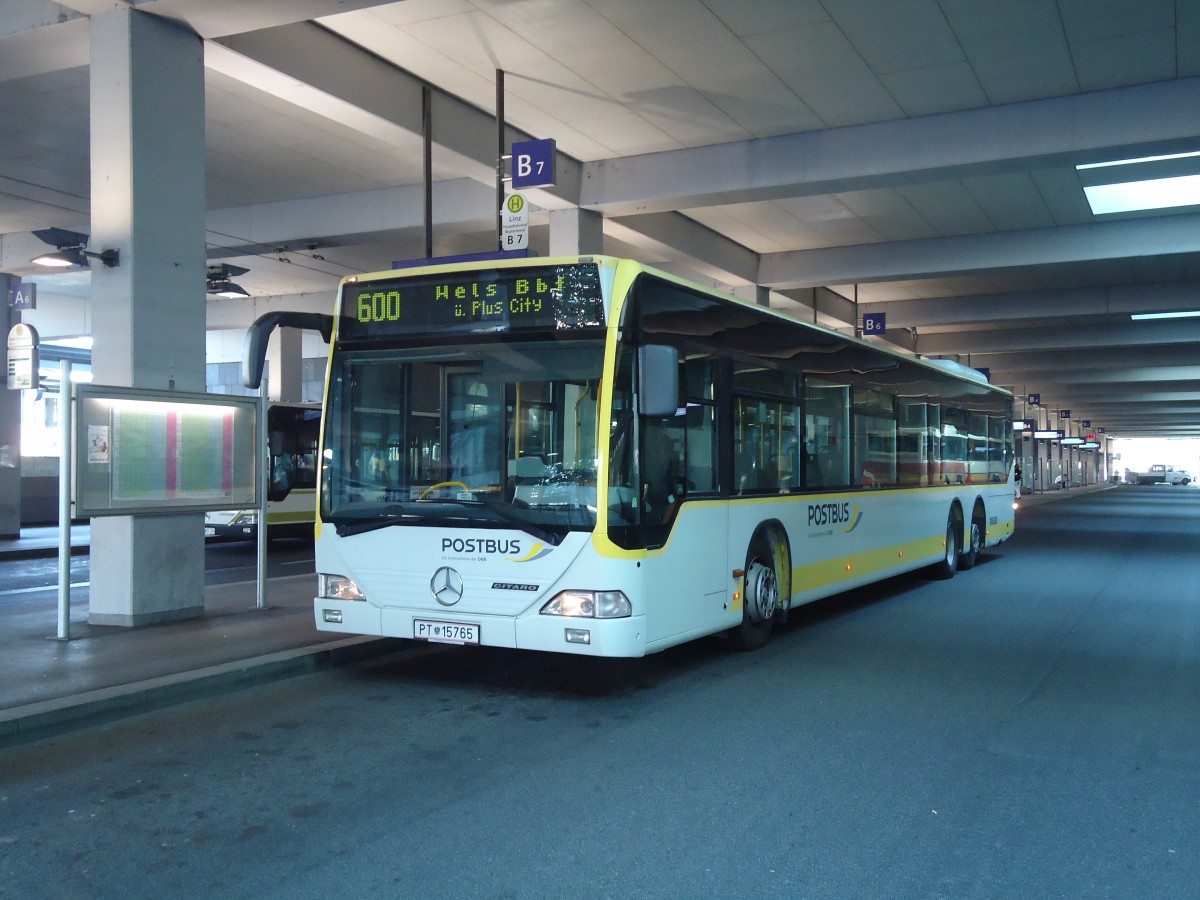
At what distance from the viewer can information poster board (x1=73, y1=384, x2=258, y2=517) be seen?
902 cm

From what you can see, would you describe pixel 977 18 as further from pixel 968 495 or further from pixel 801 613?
pixel 968 495

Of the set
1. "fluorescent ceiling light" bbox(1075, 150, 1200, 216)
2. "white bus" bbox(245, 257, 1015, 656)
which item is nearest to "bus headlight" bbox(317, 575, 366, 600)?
"white bus" bbox(245, 257, 1015, 656)

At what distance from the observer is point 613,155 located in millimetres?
15891

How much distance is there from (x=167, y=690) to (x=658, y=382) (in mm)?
3928

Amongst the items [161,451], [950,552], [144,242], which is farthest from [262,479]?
[950,552]

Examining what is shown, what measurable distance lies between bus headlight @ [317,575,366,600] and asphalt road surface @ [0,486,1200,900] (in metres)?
0.70

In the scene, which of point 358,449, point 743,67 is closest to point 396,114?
point 743,67

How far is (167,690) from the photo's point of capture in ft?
23.7

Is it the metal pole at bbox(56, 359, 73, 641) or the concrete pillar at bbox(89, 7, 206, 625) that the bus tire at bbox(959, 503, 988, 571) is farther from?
the metal pole at bbox(56, 359, 73, 641)

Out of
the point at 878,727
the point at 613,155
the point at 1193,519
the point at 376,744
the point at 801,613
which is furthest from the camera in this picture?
the point at 1193,519

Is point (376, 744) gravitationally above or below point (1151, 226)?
below

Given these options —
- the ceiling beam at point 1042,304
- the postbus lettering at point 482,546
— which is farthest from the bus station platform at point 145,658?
the ceiling beam at point 1042,304

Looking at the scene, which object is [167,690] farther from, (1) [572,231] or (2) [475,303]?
(1) [572,231]

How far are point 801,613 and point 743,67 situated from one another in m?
6.34
